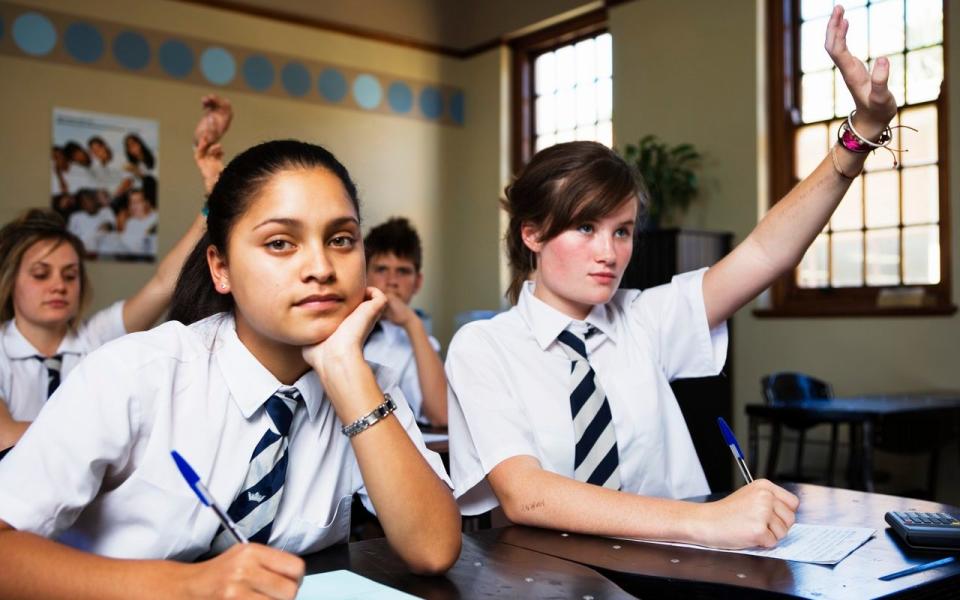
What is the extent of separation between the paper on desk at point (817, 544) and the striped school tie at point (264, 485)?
57 cm

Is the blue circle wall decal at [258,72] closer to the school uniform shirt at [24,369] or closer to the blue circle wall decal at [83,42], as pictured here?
the blue circle wall decal at [83,42]

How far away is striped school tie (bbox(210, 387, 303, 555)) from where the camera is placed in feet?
3.98

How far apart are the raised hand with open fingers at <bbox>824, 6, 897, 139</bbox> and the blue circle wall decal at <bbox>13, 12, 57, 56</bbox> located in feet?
19.4

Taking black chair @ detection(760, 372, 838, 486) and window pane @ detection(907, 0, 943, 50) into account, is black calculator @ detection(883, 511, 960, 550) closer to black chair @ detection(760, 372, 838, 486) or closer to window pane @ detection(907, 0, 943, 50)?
black chair @ detection(760, 372, 838, 486)

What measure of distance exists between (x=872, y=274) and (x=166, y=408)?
16.0 feet

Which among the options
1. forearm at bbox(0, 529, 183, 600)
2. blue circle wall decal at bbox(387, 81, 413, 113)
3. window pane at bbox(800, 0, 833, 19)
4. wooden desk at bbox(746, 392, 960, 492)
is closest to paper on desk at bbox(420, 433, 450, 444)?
forearm at bbox(0, 529, 183, 600)

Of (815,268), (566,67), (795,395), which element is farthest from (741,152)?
(566,67)

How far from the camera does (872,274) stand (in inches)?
207

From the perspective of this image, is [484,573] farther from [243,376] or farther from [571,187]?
[571,187]

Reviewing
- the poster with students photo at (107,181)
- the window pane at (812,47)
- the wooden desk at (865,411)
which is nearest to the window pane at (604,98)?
the window pane at (812,47)

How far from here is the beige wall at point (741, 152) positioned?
16.1 ft

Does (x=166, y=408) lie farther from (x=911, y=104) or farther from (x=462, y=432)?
(x=911, y=104)

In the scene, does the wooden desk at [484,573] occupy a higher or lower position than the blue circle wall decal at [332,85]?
lower

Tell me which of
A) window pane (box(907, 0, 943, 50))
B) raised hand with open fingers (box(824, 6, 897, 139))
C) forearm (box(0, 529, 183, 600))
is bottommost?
forearm (box(0, 529, 183, 600))
